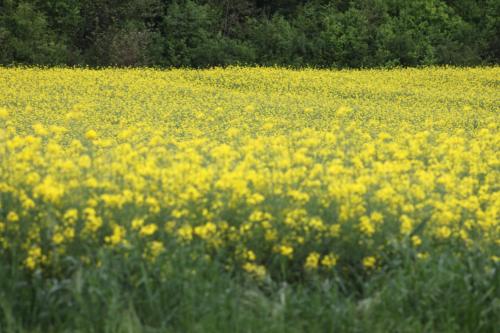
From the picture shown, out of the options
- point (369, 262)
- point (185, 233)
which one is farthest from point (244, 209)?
point (369, 262)

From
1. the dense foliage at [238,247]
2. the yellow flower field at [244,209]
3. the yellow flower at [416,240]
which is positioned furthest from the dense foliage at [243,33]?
the yellow flower at [416,240]

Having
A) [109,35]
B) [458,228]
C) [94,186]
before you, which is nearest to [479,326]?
[458,228]

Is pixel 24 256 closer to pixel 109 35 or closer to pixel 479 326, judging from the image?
pixel 479 326

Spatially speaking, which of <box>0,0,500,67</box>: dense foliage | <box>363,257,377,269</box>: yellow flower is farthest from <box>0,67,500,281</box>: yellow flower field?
<box>0,0,500,67</box>: dense foliage

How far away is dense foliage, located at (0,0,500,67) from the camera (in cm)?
3031

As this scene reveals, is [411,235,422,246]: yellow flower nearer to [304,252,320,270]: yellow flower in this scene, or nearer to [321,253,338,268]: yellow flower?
[321,253,338,268]: yellow flower

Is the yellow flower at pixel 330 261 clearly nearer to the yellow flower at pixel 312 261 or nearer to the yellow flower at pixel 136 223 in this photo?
the yellow flower at pixel 312 261

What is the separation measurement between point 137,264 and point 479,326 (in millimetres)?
2152

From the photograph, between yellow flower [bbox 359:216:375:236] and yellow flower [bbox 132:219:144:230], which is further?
yellow flower [bbox 359:216:375:236]

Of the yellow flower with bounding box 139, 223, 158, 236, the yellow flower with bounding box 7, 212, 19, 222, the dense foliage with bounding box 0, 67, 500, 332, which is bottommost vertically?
the dense foliage with bounding box 0, 67, 500, 332

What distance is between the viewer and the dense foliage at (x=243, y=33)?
30.3m

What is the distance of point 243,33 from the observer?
1321 inches

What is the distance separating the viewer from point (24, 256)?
541 cm

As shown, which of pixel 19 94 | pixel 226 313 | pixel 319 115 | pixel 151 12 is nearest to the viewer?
pixel 226 313
